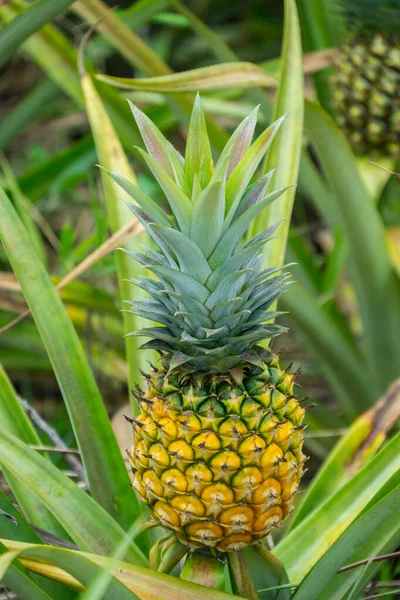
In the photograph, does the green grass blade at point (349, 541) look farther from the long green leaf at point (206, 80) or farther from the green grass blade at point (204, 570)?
the long green leaf at point (206, 80)

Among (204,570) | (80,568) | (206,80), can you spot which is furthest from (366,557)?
(206,80)

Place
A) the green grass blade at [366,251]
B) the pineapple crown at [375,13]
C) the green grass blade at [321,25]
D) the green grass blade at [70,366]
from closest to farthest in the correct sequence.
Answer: the green grass blade at [70,366], the green grass blade at [366,251], the pineapple crown at [375,13], the green grass blade at [321,25]

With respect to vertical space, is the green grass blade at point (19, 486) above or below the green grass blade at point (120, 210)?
below

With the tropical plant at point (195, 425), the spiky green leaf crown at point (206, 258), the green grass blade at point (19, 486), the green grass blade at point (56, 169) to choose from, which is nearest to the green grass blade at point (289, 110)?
the tropical plant at point (195, 425)

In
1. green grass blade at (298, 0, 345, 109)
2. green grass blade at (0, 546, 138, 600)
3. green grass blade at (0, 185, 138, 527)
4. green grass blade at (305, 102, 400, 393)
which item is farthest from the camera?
green grass blade at (298, 0, 345, 109)

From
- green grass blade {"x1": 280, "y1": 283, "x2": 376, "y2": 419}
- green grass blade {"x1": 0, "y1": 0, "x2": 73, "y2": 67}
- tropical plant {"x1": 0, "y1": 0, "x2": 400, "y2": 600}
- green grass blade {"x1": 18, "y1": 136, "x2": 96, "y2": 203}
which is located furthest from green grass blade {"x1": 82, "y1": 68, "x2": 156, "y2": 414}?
green grass blade {"x1": 18, "y1": 136, "x2": 96, "y2": 203}

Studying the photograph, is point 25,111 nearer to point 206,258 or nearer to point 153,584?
point 206,258

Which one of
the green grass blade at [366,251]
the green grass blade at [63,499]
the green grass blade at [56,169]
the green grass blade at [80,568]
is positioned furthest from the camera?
the green grass blade at [56,169]

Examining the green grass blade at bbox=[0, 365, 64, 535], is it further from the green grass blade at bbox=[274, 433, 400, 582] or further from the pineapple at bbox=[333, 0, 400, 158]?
the pineapple at bbox=[333, 0, 400, 158]
